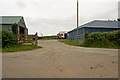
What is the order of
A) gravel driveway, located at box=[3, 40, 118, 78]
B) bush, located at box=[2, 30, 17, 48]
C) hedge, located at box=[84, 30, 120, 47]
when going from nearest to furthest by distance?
gravel driveway, located at box=[3, 40, 118, 78] < bush, located at box=[2, 30, 17, 48] < hedge, located at box=[84, 30, 120, 47]

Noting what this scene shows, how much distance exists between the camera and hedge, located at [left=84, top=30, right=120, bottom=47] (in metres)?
12.1

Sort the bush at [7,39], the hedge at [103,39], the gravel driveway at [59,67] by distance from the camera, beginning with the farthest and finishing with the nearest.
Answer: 1. the hedge at [103,39]
2. the bush at [7,39]
3. the gravel driveway at [59,67]

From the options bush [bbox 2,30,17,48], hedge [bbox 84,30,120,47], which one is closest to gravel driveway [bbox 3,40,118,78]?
bush [bbox 2,30,17,48]

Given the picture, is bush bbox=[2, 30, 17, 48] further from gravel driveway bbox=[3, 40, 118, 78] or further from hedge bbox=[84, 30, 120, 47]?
hedge bbox=[84, 30, 120, 47]

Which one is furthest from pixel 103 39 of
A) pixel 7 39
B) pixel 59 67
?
pixel 7 39

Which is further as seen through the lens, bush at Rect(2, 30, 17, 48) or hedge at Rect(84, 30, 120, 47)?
hedge at Rect(84, 30, 120, 47)

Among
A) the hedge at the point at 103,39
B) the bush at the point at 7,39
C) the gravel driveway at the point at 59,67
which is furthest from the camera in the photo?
the hedge at the point at 103,39

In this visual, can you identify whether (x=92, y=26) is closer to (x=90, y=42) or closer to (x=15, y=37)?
(x=90, y=42)

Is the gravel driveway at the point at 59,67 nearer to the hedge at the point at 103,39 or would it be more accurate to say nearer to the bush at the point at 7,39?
the bush at the point at 7,39

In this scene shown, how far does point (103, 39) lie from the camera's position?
12.2 m

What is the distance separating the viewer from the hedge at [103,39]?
12062mm

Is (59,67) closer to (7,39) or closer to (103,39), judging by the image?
(7,39)

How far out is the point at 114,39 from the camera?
12344 mm

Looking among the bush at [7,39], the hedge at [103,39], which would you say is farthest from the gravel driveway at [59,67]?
the hedge at [103,39]
